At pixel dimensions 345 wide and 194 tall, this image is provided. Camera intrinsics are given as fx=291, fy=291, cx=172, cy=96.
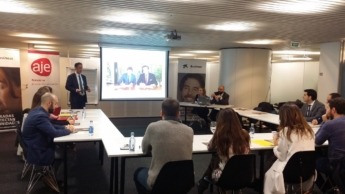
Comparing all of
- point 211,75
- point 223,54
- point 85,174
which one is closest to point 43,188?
point 85,174

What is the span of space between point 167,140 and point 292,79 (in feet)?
40.9

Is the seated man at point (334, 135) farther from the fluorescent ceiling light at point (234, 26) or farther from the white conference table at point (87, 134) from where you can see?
the fluorescent ceiling light at point (234, 26)

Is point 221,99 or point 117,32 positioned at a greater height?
point 117,32

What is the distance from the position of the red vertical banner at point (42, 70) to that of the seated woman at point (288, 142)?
7.31 meters

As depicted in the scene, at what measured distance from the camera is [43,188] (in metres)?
3.61

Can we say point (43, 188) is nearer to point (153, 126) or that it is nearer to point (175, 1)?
point (153, 126)

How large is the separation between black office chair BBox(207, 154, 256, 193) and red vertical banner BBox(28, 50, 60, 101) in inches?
284

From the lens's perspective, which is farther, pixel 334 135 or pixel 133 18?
pixel 133 18

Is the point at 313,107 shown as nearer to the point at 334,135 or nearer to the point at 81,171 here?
the point at 334,135

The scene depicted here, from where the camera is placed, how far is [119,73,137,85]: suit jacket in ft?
25.0

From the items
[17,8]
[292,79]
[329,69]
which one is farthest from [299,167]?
[292,79]

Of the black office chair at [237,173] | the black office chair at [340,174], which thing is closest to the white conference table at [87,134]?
the black office chair at [237,173]

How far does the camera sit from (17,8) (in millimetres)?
4156

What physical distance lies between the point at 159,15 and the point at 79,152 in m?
2.91
